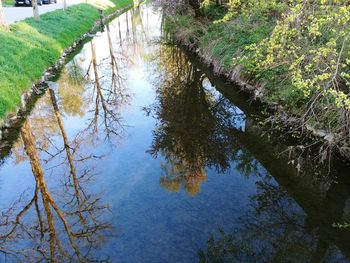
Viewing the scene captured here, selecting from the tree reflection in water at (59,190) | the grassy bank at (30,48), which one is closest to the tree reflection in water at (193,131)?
the tree reflection in water at (59,190)

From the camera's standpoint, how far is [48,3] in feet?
125

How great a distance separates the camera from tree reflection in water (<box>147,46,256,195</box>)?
9633 millimetres

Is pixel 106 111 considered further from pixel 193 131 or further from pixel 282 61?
pixel 282 61

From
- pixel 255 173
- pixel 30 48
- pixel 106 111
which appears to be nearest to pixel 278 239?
pixel 255 173

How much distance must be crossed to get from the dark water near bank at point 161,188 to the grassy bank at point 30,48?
1.10 meters

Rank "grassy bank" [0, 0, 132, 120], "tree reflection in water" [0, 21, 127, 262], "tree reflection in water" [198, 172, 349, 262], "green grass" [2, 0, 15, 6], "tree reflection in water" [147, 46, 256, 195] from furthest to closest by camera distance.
Result: "green grass" [2, 0, 15, 6], "grassy bank" [0, 0, 132, 120], "tree reflection in water" [147, 46, 256, 195], "tree reflection in water" [0, 21, 127, 262], "tree reflection in water" [198, 172, 349, 262]

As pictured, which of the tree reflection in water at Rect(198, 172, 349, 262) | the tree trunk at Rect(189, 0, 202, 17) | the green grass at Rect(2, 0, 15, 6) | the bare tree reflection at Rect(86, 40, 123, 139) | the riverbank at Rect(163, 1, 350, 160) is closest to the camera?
the tree reflection in water at Rect(198, 172, 349, 262)

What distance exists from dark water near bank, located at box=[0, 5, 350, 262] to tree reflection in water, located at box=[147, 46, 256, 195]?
0.17 feet

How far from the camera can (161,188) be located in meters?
8.81

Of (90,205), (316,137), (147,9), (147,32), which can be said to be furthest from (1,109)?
(147,9)

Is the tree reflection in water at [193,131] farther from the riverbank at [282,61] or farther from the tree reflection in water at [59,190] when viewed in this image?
the tree reflection in water at [59,190]

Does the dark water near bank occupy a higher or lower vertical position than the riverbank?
lower

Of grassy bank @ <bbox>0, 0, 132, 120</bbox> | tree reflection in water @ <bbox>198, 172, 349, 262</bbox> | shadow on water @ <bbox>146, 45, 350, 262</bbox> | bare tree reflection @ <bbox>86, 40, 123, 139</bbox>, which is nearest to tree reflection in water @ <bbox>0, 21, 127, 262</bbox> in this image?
bare tree reflection @ <bbox>86, 40, 123, 139</bbox>

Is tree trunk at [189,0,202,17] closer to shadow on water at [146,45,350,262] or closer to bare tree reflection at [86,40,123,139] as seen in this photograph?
bare tree reflection at [86,40,123,139]
